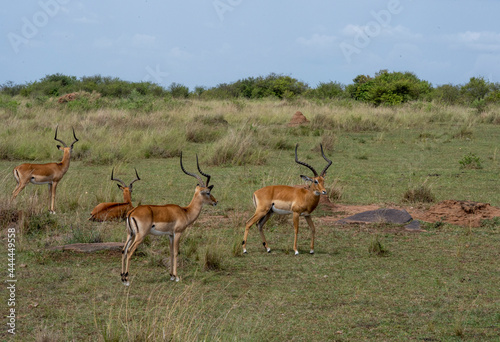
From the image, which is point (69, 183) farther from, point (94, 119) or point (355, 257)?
point (94, 119)

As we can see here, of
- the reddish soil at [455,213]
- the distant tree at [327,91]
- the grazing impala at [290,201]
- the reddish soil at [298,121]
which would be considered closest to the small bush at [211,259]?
the grazing impala at [290,201]

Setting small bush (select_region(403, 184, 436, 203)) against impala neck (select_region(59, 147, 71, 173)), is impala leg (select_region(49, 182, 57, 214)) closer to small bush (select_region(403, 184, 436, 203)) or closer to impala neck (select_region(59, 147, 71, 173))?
impala neck (select_region(59, 147, 71, 173))

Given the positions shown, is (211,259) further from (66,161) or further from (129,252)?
(66,161)

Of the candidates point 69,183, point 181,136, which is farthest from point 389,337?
point 181,136

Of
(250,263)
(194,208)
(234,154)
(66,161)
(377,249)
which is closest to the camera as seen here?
(194,208)

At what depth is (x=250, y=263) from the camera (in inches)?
301

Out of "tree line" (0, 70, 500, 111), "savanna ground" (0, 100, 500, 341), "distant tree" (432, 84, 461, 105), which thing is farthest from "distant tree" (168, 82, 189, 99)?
"savanna ground" (0, 100, 500, 341)

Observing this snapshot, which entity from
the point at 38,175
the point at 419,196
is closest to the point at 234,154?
the point at 419,196

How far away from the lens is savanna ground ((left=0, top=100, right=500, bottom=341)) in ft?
17.6

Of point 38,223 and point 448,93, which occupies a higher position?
point 448,93

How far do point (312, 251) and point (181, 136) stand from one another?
1316 cm

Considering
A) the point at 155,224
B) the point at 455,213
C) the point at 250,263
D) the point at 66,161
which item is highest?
the point at 66,161

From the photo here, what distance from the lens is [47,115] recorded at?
25766mm

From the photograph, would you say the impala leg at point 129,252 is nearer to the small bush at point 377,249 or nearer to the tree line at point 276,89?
the small bush at point 377,249
